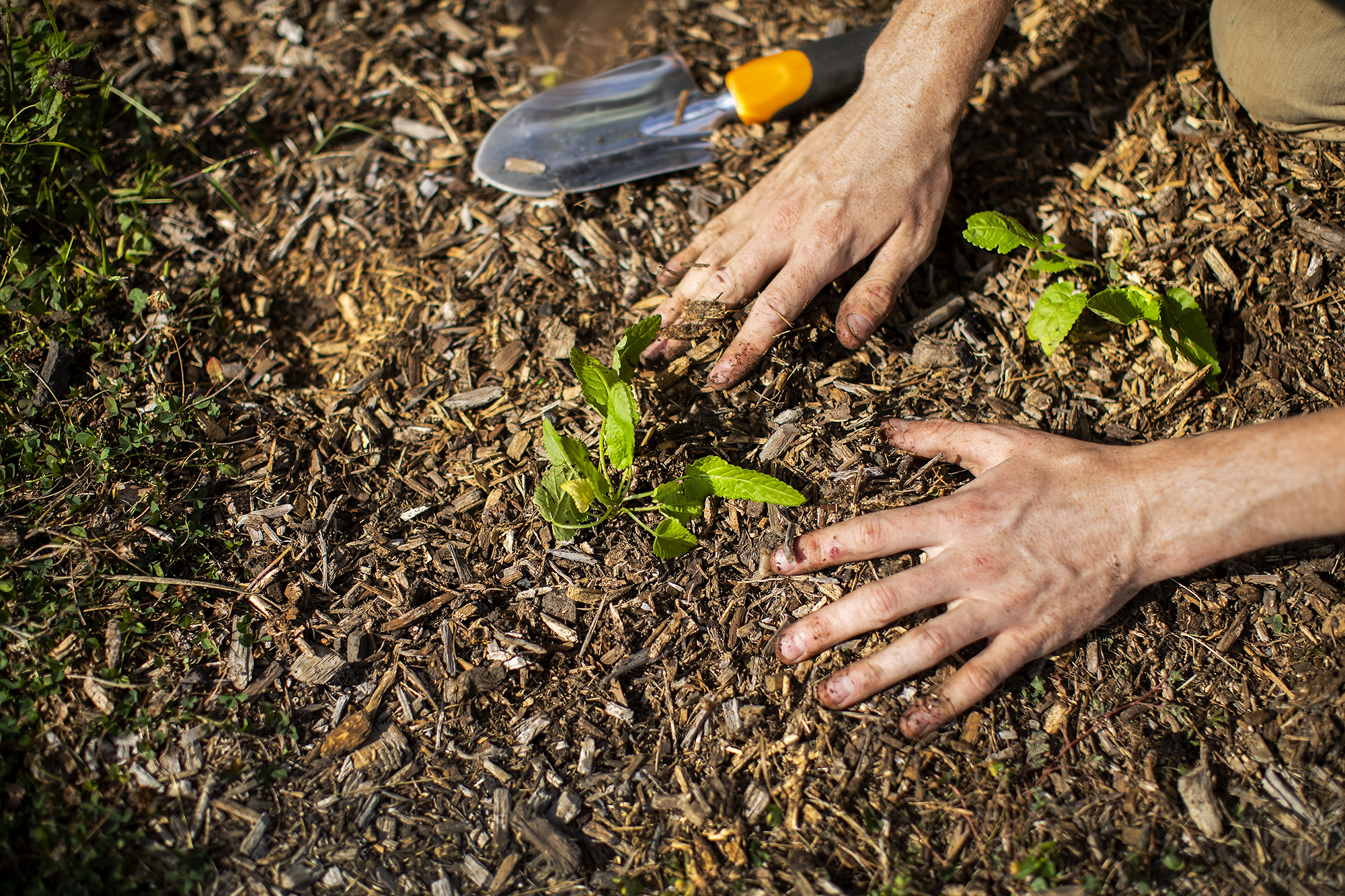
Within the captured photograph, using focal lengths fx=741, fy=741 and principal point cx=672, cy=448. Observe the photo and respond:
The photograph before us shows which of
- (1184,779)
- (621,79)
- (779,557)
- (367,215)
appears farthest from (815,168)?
(1184,779)

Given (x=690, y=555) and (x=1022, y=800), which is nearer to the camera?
(x=1022, y=800)

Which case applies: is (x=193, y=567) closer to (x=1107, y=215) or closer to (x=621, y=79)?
(x=621, y=79)

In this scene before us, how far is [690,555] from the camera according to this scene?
2.25m

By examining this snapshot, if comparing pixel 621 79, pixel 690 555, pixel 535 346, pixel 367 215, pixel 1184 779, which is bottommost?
pixel 1184 779

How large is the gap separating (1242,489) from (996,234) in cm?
103

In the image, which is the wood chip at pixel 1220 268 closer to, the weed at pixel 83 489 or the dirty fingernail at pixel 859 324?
the dirty fingernail at pixel 859 324

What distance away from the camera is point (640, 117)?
2877 mm

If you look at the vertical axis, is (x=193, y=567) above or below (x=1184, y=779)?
above

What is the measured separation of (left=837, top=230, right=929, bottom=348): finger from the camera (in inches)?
93.0

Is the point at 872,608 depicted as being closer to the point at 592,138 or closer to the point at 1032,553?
the point at 1032,553

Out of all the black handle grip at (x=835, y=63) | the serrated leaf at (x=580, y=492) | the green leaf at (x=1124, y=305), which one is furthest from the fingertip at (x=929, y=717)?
the black handle grip at (x=835, y=63)

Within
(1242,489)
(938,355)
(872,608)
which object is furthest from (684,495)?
(1242,489)

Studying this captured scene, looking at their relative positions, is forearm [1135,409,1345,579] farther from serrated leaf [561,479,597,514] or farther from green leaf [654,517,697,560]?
serrated leaf [561,479,597,514]

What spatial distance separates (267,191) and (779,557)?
8.18 ft
